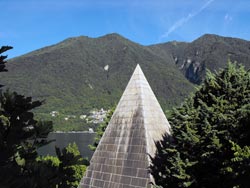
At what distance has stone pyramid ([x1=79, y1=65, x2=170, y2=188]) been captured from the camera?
991cm

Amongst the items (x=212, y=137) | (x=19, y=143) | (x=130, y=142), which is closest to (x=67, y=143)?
(x=130, y=142)

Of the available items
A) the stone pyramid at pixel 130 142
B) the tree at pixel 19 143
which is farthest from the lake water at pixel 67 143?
the tree at pixel 19 143

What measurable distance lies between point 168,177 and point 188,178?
91 cm

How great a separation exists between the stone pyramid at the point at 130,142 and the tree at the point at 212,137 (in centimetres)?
58

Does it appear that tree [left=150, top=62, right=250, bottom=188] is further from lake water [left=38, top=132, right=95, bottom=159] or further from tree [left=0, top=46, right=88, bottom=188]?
lake water [left=38, top=132, right=95, bottom=159]

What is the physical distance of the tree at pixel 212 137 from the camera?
26.4 ft

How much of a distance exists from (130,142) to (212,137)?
320 cm

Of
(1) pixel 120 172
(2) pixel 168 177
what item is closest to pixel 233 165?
(2) pixel 168 177

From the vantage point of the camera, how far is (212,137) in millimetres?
8148

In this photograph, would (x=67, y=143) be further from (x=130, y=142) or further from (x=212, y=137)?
(x=212, y=137)

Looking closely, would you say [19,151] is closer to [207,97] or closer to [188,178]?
[188,178]

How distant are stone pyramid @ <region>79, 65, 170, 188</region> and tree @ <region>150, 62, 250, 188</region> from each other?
1.90 feet

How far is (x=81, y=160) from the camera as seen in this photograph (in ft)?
11.5

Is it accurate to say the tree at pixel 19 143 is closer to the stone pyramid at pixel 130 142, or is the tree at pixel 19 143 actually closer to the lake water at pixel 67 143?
the stone pyramid at pixel 130 142
